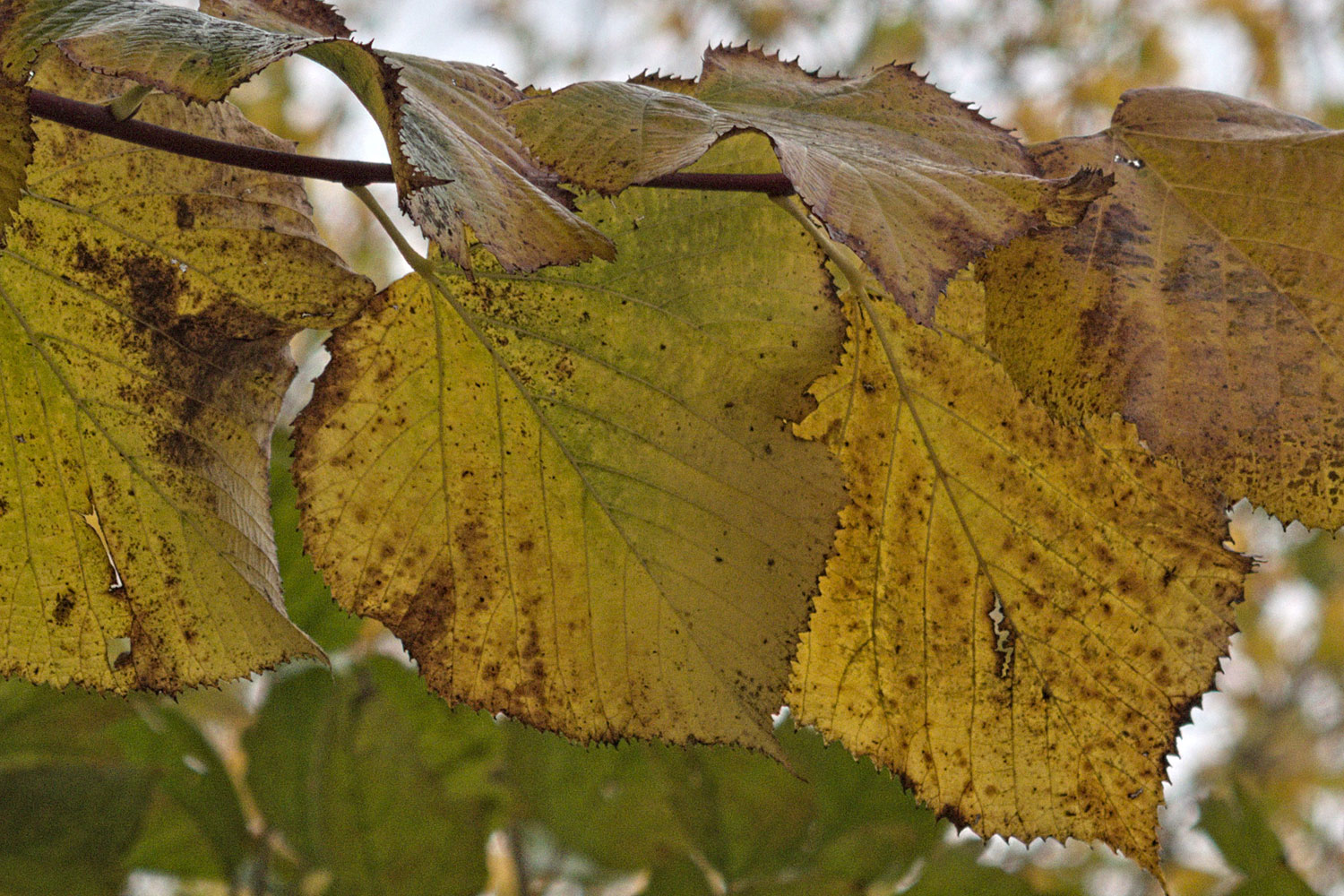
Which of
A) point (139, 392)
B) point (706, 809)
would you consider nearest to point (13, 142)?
point (139, 392)

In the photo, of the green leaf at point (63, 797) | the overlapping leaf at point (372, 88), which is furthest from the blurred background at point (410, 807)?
the overlapping leaf at point (372, 88)

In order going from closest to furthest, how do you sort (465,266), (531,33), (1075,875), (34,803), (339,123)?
1. (465,266)
2. (34,803)
3. (1075,875)
4. (339,123)
5. (531,33)

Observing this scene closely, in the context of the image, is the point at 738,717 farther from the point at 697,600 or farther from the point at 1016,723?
the point at 1016,723

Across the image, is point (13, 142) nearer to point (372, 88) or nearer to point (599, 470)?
point (372, 88)

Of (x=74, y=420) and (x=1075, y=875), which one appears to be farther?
(x=1075, y=875)

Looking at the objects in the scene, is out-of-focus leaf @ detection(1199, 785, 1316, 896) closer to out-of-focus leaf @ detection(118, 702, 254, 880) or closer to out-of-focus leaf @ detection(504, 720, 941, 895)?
out-of-focus leaf @ detection(504, 720, 941, 895)

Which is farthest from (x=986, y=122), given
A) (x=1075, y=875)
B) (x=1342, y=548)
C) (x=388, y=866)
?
(x=1342, y=548)

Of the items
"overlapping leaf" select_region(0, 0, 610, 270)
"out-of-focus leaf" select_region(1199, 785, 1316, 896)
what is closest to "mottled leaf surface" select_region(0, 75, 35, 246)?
"overlapping leaf" select_region(0, 0, 610, 270)
